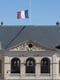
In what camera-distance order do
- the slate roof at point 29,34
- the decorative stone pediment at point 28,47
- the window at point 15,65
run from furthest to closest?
the slate roof at point 29,34
the window at point 15,65
the decorative stone pediment at point 28,47

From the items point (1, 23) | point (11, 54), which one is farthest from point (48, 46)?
point (1, 23)

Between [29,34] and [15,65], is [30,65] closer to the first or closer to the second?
[15,65]

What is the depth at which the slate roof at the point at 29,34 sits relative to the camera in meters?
67.9

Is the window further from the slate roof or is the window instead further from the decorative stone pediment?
the slate roof

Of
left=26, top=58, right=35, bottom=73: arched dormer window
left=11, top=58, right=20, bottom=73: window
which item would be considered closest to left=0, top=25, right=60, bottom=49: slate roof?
left=11, top=58, right=20, bottom=73: window

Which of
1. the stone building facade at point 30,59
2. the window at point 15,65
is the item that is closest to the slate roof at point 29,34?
the stone building facade at point 30,59

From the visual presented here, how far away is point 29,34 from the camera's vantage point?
2753 inches

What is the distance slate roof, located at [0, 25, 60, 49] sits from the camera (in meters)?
67.9

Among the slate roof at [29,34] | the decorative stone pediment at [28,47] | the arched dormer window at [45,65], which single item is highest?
the slate roof at [29,34]

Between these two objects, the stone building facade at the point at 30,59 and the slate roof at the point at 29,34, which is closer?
the stone building facade at the point at 30,59

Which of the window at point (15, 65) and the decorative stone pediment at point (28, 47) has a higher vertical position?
the decorative stone pediment at point (28, 47)

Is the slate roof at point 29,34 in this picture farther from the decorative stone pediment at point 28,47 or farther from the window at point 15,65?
the window at point 15,65

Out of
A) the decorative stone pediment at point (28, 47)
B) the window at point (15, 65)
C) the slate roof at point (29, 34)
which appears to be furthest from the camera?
the slate roof at point (29, 34)

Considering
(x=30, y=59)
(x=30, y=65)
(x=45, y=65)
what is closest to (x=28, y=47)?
(x=30, y=59)
